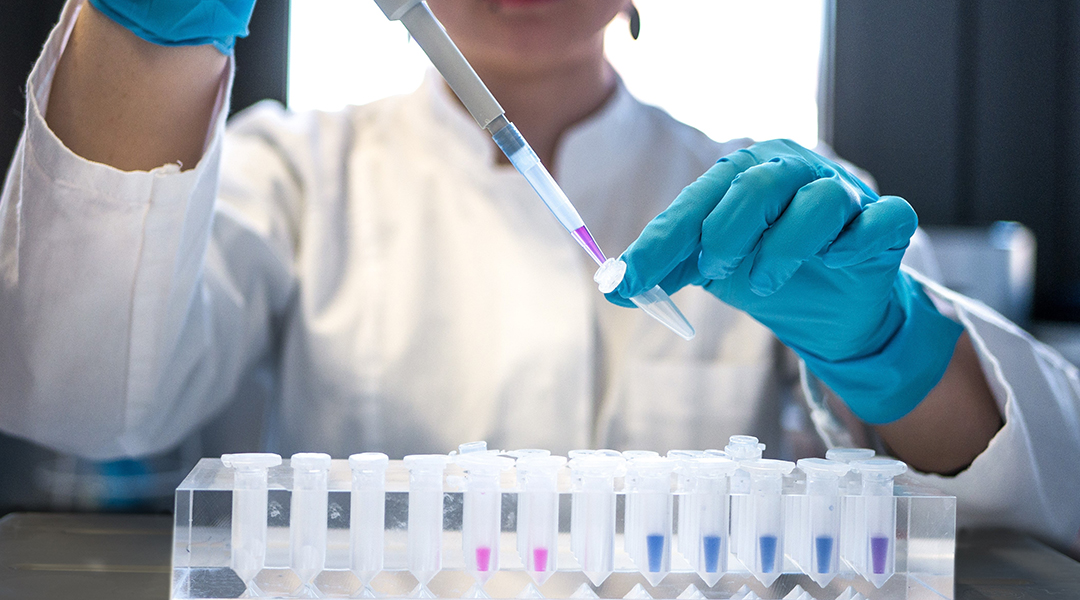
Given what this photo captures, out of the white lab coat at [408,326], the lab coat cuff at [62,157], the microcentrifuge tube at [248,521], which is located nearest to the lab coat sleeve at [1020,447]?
the white lab coat at [408,326]

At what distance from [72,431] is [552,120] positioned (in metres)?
0.66

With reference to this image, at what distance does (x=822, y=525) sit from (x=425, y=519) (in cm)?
28

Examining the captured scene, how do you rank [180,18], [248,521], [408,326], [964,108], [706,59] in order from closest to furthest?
[248,521] < [180,18] < [408,326] < [706,59] < [964,108]

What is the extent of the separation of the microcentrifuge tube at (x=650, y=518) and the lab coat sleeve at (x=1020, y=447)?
14.0 inches

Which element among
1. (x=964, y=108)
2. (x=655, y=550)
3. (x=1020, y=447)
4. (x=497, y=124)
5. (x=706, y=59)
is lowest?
(x=964, y=108)

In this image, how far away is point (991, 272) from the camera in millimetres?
1470

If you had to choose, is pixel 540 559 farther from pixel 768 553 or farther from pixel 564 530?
pixel 768 553

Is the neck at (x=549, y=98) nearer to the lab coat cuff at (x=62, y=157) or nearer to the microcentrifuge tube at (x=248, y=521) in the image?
the lab coat cuff at (x=62, y=157)

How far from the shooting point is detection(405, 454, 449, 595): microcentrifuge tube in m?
0.54

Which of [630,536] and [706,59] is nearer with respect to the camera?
[630,536]

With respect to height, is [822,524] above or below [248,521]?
below

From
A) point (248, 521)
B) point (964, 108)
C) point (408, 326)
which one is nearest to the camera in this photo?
point (248, 521)

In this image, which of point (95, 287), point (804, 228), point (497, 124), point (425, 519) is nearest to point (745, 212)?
point (804, 228)

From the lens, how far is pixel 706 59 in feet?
5.28
